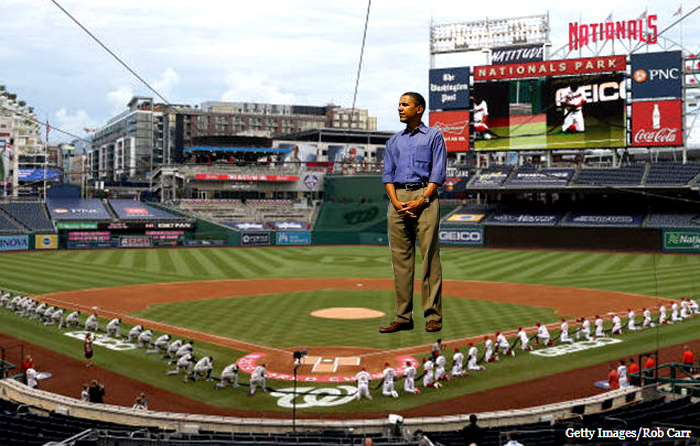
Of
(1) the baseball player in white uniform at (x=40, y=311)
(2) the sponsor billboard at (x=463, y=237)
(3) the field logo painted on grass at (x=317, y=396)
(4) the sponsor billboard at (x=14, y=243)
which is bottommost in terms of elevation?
(3) the field logo painted on grass at (x=317, y=396)

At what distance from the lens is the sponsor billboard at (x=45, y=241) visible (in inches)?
2721

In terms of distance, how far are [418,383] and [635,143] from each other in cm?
5369

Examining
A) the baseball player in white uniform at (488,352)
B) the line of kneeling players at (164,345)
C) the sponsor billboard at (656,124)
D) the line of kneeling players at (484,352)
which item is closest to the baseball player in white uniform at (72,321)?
the line of kneeling players at (164,345)

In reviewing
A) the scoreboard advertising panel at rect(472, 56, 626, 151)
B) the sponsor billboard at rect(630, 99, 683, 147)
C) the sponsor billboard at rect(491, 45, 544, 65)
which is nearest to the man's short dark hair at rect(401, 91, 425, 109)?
the scoreboard advertising panel at rect(472, 56, 626, 151)

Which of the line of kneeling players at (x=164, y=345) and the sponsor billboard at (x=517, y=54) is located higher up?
the sponsor billboard at (x=517, y=54)

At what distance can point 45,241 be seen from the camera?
69.6 meters

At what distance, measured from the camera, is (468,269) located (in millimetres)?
53906

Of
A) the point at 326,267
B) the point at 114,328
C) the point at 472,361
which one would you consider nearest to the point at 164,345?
the point at 114,328

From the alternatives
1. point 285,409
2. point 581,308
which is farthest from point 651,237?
point 285,409

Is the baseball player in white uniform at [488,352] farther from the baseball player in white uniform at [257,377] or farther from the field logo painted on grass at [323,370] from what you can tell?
the baseball player in white uniform at [257,377]

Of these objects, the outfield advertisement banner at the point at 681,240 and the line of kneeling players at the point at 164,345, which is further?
the outfield advertisement banner at the point at 681,240

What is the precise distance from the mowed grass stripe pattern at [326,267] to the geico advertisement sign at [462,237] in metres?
1.79

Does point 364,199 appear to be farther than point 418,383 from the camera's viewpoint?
Yes

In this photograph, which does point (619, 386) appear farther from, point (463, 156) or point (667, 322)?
point (463, 156)
